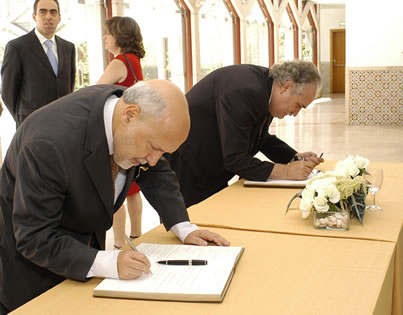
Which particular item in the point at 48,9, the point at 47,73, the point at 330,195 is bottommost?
the point at 330,195

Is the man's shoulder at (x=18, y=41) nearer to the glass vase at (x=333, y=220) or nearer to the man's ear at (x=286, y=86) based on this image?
the man's ear at (x=286, y=86)

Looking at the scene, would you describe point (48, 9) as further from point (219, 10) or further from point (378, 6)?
point (219, 10)

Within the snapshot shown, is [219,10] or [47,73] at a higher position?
[219,10]

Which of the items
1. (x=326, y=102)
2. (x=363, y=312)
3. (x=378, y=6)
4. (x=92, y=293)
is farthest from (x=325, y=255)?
(x=326, y=102)

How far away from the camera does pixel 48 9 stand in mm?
4781

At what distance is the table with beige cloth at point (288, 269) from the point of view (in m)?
1.54

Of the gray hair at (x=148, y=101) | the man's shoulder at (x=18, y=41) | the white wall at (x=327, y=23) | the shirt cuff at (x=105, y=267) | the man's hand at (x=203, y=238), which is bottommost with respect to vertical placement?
the man's hand at (x=203, y=238)

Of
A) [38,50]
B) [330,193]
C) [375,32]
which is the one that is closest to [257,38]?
[375,32]

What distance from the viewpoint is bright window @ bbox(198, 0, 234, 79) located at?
40.5ft

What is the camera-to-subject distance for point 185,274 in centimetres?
170

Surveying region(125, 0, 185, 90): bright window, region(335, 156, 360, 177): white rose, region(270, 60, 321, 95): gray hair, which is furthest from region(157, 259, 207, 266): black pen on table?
region(125, 0, 185, 90): bright window

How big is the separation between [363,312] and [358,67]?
10.9 metres

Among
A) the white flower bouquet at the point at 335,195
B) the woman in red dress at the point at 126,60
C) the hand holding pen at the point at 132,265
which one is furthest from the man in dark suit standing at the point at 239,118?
the hand holding pen at the point at 132,265

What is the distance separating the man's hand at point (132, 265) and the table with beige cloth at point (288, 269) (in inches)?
3.3
